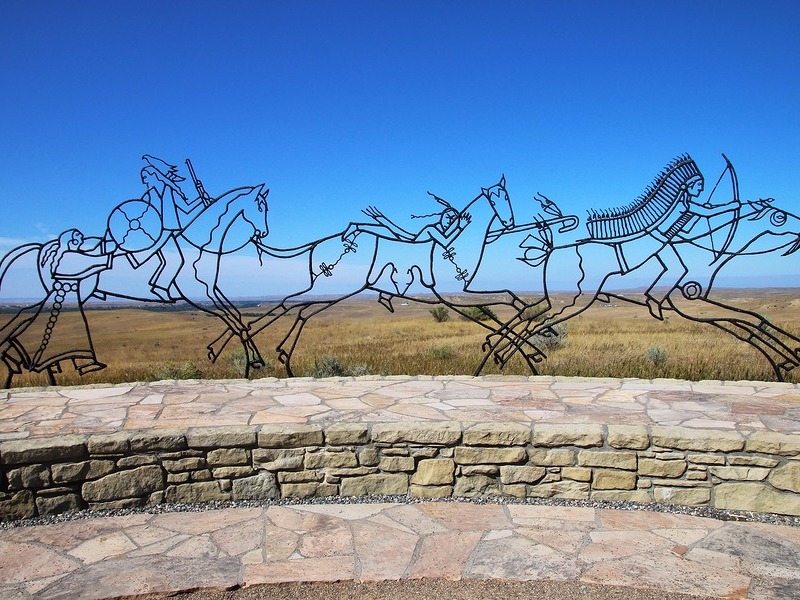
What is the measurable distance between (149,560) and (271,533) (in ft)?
2.65

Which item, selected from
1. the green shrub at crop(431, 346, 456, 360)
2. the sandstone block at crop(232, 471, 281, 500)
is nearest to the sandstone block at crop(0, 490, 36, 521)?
the sandstone block at crop(232, 471, 281, 500)

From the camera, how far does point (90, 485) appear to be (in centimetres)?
491

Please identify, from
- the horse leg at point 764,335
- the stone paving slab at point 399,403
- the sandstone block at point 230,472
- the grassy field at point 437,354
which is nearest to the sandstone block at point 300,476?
the sandstone block at point 230,472

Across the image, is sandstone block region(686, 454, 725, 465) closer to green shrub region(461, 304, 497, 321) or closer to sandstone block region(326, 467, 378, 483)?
sandstone block region(326, 467, 378, 483)

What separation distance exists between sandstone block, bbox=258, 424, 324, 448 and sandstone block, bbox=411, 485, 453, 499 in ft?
2.87

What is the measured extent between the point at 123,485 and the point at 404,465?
7.31 ft

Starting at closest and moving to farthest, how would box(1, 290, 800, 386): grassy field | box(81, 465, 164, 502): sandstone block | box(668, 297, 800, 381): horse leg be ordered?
box(81, 465, 164, 502): sandstone block < box(668, 297, 800, 381): horse leg < box(1, 290, 800, 386): grassy field

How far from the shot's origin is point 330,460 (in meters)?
5.12

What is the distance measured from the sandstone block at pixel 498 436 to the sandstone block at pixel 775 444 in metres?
1.69

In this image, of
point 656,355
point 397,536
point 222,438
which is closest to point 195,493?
point 222,438

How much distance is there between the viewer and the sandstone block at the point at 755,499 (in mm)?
4715

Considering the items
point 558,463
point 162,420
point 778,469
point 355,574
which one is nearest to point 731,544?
point 778,469

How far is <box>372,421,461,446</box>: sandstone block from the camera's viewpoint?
5.07 metres

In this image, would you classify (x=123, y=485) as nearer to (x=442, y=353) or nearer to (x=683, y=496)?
(x=683, y=496)
